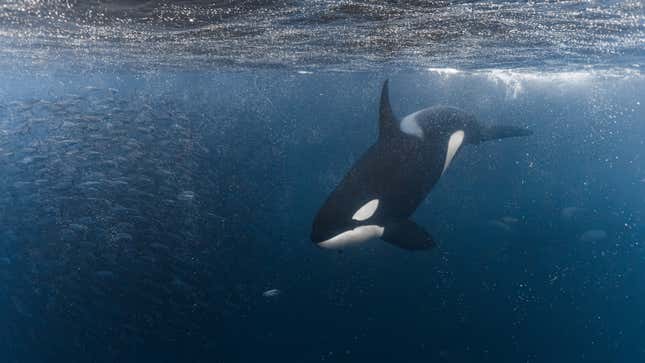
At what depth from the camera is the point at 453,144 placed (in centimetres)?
792

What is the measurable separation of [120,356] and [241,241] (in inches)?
238

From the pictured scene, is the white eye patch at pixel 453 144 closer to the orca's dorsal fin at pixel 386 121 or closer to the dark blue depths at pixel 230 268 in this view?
the orca's dorsal fin at pixel 386 121

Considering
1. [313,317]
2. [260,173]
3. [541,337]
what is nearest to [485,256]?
[541,337]

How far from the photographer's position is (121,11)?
27.8 feet

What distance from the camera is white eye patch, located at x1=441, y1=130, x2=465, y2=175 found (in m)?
7.80

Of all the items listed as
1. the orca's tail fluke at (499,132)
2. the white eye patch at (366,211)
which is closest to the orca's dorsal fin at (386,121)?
the white eye patch at (366,211)

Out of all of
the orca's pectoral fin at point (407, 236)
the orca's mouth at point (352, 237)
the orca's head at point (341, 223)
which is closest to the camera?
the orca's head at point (341, 223)

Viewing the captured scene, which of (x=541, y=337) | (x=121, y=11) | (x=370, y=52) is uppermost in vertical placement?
(x=121, y=11)

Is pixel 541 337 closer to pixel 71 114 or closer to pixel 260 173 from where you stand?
pixel 260 173

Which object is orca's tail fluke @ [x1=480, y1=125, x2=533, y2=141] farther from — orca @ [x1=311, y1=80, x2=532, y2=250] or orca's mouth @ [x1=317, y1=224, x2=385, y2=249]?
orca's mouth @ [x1=317, y1=224, x2=385, y2=249]

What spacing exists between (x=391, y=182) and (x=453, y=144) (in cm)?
194

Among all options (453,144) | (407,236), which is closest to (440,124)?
(453,144)

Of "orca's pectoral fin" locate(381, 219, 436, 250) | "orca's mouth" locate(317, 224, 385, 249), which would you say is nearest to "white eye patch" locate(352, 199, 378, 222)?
"orca's mouth" locate(317, 224, 385, 249)

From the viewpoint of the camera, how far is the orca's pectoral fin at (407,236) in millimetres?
7219
